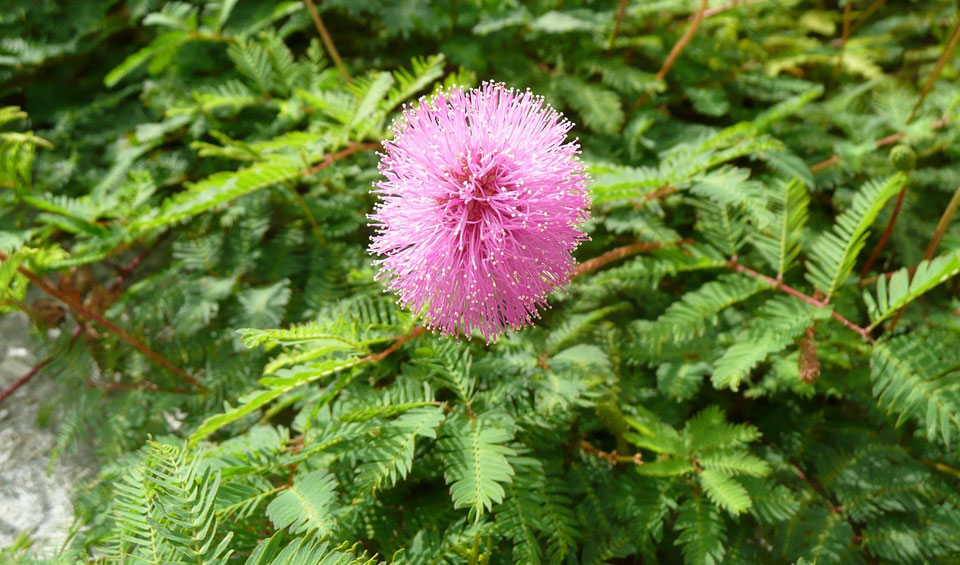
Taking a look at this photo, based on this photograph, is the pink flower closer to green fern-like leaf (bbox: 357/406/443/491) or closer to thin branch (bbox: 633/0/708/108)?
green fern-like leaf (bbox: 357/406/443/491)

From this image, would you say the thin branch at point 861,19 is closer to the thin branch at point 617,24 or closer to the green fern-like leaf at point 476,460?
the thin branch at point 617,24

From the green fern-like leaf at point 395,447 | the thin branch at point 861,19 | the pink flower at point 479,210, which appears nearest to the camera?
the pink flower at point 479,210

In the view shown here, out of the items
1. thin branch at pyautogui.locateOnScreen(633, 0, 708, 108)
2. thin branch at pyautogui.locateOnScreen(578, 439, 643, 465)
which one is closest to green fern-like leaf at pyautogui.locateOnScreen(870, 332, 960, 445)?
thin branch at pyautogui.locateOnScreen(578, 439, 643, 465)

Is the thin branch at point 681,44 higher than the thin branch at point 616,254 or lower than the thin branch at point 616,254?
higher

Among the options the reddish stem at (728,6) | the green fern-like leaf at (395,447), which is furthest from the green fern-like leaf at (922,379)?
the reddish stem at (728,6)

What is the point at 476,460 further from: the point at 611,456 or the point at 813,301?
the point at 813,301
